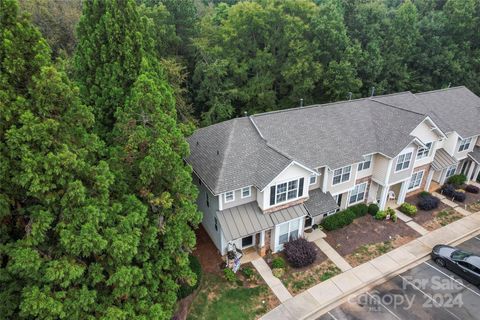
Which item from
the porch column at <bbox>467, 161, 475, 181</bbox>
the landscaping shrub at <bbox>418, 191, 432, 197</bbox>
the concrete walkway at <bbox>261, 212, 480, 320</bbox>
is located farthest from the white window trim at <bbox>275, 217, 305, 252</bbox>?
the porch column at <bbox>467, 161, 475, 181</bbox>

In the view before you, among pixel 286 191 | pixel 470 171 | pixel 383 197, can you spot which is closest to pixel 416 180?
pixel 383 197

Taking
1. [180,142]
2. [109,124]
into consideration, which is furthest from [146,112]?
[109,124]

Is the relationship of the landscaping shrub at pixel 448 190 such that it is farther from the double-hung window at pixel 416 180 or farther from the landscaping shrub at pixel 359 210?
the landscaping shrub at pixel 359 210

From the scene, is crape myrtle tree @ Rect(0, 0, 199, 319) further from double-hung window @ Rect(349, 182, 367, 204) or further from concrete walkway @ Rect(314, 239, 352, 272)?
double-hung window @ Rect(349, 182, 367, 204)

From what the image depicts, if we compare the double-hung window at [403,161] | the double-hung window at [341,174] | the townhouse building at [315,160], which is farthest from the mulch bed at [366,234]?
the double-hung window at [403,161]

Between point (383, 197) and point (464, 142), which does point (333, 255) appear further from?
point (464, 142)
